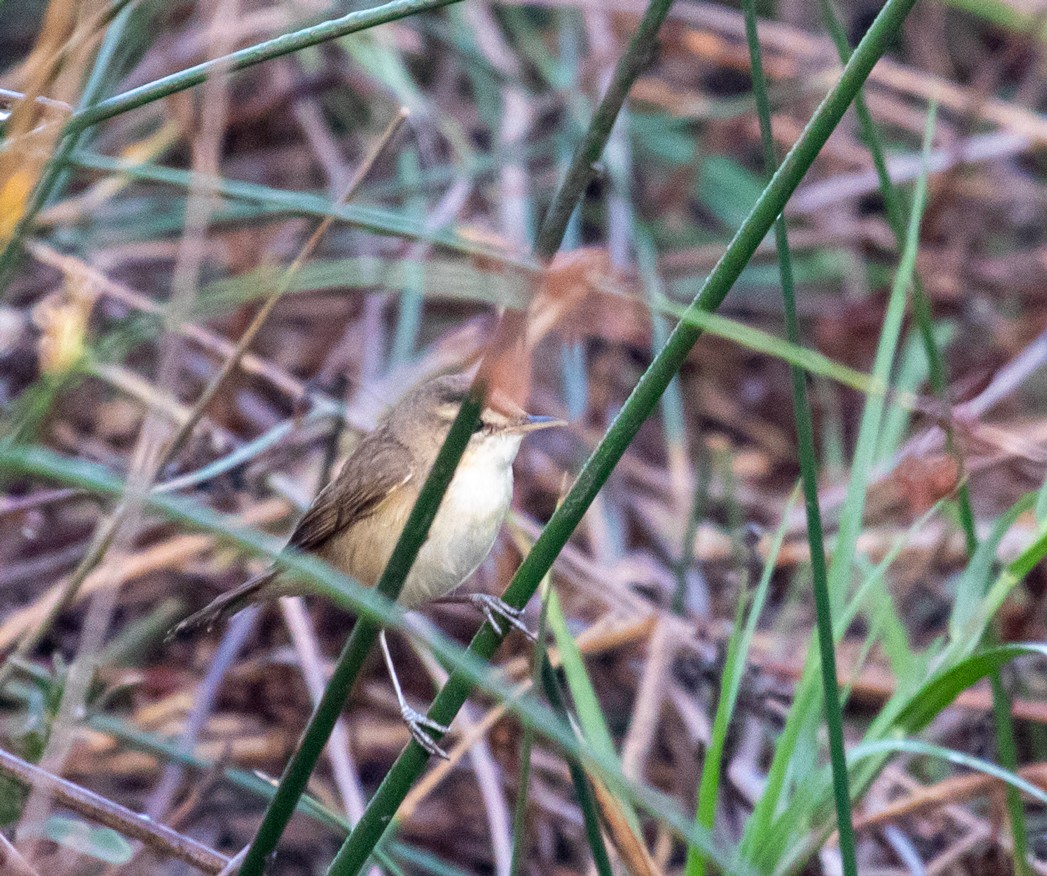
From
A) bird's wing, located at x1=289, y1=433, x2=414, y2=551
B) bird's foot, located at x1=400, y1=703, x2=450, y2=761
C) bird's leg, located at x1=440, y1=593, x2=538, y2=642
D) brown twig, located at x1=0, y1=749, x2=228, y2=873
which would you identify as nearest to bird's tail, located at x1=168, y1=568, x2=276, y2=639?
bird's wing, located at x1=289, y1=433, x2=414, y2=551

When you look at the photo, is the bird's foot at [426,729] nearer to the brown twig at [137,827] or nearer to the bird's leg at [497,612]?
the bird's leg at [497,612]

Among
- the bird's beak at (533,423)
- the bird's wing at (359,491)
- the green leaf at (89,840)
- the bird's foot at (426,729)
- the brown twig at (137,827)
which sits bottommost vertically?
the green leaf at (89,840)

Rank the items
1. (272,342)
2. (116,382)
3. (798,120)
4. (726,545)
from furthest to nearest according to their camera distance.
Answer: (798,120)
(272,342)
(726,545)
(116,382)

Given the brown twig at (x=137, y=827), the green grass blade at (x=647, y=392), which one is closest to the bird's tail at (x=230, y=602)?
the brown twig at (x=137, y=827)

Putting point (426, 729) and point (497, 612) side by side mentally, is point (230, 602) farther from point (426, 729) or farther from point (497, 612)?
point (426, 729)

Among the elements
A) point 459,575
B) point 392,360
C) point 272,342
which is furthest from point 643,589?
point 272,342

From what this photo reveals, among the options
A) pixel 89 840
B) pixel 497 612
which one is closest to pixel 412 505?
pixel 497 612

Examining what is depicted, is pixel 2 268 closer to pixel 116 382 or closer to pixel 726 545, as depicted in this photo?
pixel 116 382
